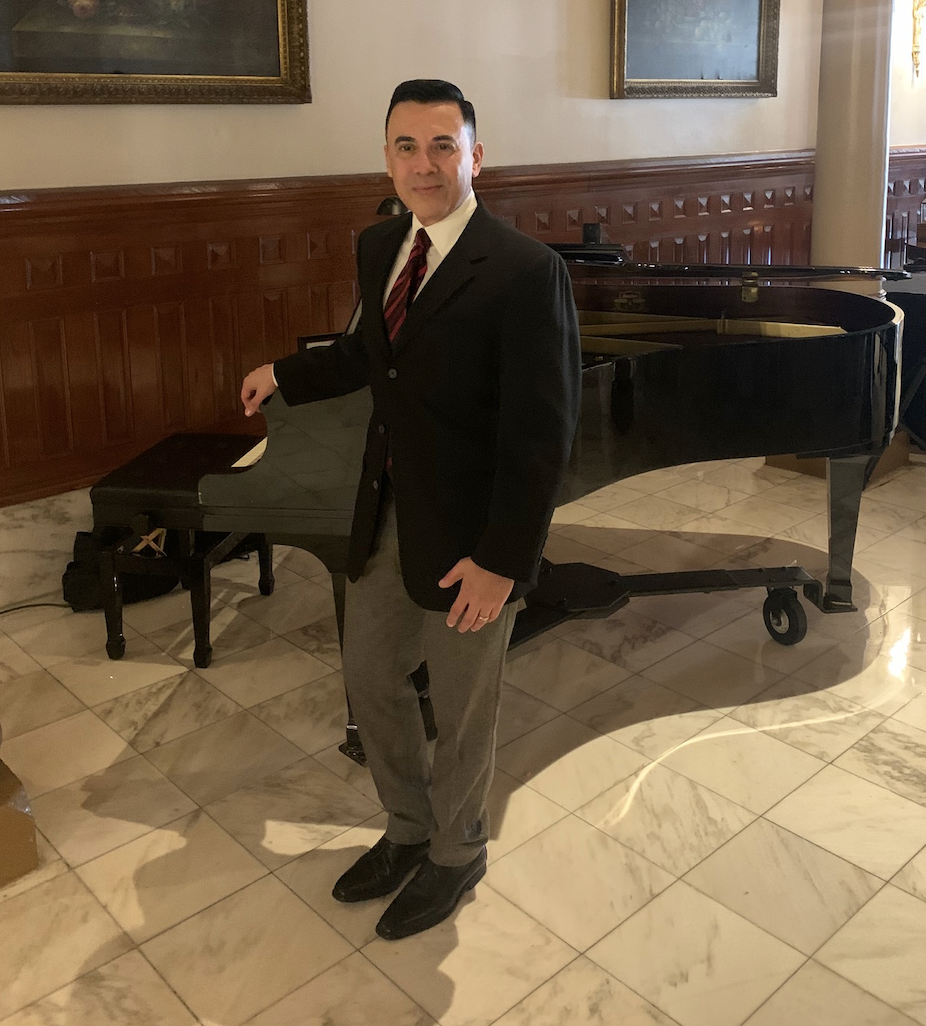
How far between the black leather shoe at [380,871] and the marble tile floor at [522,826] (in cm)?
4

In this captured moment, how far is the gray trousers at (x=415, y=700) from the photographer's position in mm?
1872

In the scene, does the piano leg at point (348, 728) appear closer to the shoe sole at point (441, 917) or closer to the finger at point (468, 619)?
the shoe sole at point (441, 917)

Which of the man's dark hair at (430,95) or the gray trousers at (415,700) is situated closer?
the man's dark hair at (430,95)

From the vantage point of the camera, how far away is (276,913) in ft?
6.95

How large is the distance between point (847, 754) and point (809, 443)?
2.63 feet

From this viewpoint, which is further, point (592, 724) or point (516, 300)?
point (592, 724)

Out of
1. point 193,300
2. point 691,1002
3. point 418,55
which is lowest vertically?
point 691,1002

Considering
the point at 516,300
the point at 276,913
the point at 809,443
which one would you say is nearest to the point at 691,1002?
the point at 276,913

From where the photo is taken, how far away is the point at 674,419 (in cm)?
277

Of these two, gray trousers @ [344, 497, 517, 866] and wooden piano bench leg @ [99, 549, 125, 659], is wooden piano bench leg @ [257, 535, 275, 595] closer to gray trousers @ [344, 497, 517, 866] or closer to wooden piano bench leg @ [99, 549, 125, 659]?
wooden piano bench leg @ [99, 549, 125, 659]

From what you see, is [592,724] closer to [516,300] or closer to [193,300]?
[516,300]

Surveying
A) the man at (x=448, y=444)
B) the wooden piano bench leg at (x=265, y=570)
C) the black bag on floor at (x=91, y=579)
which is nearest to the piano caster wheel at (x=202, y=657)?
the black bag on floor at (x=91, y=579)

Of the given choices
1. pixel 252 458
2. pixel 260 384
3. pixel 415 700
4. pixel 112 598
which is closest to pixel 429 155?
pixel 260 384

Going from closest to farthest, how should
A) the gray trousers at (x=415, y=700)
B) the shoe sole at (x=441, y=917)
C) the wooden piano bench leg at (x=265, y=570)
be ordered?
the gray trousers at (x=415, y=700), the shoe sole at (x=441, y=917), the wooden piano bench leg at (x=265, y=570)
